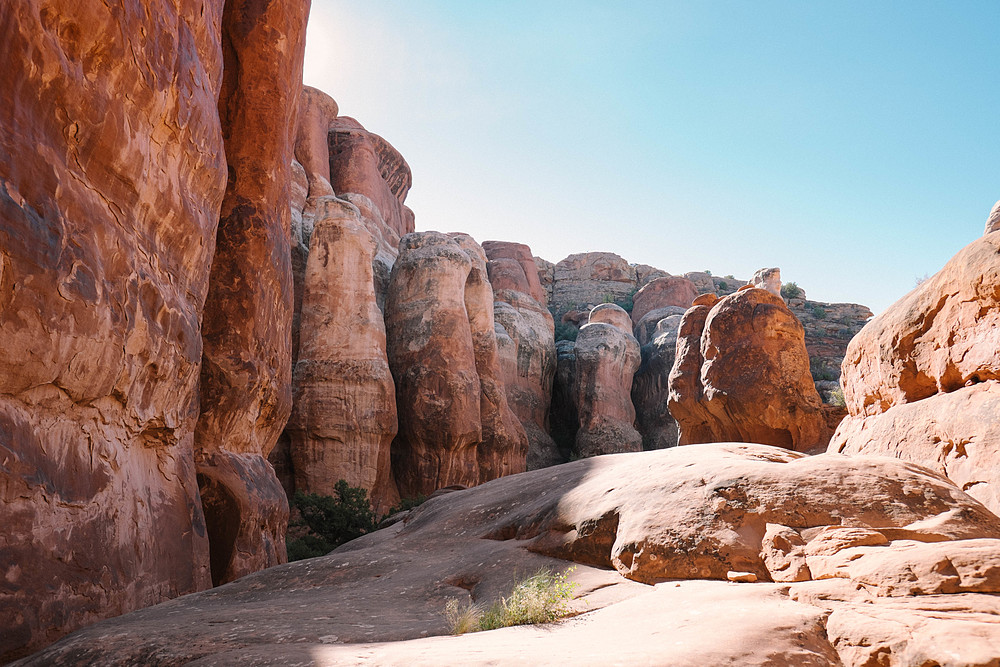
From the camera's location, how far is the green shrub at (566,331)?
128ft

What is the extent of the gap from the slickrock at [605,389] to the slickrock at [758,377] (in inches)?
436

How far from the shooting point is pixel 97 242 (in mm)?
5355

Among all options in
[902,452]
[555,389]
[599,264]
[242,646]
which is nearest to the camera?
[242,646]

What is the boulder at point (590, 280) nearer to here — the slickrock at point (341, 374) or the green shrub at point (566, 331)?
the green shrub at point (566, 331)

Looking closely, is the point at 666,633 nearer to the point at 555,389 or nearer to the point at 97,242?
the point at 97,242

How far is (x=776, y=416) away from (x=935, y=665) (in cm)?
1293

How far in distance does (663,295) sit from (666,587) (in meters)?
39.1

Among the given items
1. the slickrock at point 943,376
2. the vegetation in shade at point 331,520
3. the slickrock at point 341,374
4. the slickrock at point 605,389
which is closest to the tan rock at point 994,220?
the slickrock at point 943,376

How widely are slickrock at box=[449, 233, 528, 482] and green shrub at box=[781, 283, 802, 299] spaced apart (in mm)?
23517

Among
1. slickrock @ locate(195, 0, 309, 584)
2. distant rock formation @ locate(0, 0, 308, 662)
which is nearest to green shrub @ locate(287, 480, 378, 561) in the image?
slickrock @ locate(195, 0, 309, 584)

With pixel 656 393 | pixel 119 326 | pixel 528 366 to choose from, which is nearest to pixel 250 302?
pixel 119 326

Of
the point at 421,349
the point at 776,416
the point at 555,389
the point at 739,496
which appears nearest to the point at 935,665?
the point at 739,496

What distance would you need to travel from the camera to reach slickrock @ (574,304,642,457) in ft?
90.0

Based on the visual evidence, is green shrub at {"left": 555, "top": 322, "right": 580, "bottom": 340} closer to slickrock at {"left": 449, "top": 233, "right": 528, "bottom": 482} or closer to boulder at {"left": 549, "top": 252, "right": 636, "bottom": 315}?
boulder at {"left": 549, "top": 252, "right": 636, "bottom": 315}
